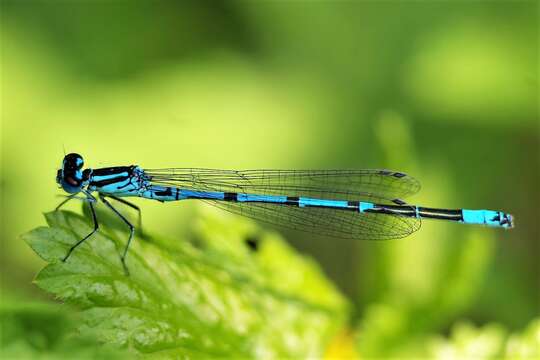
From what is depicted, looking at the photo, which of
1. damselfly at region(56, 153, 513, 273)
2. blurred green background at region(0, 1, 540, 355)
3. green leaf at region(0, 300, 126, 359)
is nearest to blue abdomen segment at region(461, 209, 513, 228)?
damselfly at region(56, 153, 513, 273)

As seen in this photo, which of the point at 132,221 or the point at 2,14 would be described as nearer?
the point at 132,221

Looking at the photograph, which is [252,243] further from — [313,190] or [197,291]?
[313,190]

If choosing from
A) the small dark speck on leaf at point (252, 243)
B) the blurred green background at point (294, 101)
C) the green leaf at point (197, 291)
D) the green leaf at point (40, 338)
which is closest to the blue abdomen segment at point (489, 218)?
the blurred green background at point (294, 101)

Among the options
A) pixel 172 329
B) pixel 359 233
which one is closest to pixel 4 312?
pixel 172 329

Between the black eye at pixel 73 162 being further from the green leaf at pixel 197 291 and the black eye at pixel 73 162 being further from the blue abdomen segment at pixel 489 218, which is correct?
the blue abdomen segment at pixel 489 218

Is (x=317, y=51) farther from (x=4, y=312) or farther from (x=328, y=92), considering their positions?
(x=4, y=312)

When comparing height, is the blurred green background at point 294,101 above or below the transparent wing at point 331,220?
above
